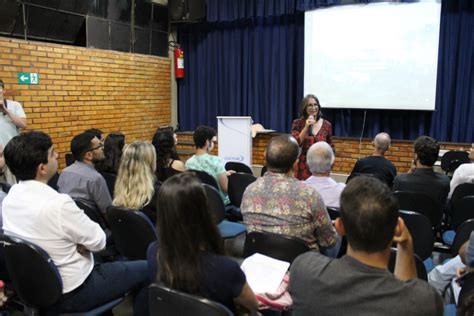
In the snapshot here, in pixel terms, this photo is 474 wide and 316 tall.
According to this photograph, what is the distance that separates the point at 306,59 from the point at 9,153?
17.2ft

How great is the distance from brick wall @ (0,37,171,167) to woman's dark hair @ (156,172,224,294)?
422 centimetres

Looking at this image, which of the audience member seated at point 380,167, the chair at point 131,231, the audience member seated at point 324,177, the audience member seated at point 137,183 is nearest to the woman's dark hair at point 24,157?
the chair at point 131,231

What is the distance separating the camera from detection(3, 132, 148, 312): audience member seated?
5.73 ft

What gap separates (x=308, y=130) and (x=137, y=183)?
236cm

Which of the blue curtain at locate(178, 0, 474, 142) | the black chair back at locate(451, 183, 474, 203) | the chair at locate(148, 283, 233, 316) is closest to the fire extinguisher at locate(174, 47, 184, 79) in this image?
the blue curtain at locate(178, 0, 474, 142)

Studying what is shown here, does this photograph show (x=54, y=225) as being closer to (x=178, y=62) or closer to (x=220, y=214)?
(x=220, y=214)

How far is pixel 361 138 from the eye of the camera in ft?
20.3

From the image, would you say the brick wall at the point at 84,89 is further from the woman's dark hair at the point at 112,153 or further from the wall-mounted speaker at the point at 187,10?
the woman's dark hair at the point at 112,153

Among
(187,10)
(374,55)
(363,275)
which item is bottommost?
(363,275)

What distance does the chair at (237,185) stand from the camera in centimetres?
336

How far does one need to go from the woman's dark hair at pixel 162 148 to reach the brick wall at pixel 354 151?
3695 millimetres

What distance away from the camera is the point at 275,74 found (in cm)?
686

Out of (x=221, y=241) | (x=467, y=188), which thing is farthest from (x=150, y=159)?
(x=467, y=188)

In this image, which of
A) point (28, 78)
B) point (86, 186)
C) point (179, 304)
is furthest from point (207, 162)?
point (28, 78)
